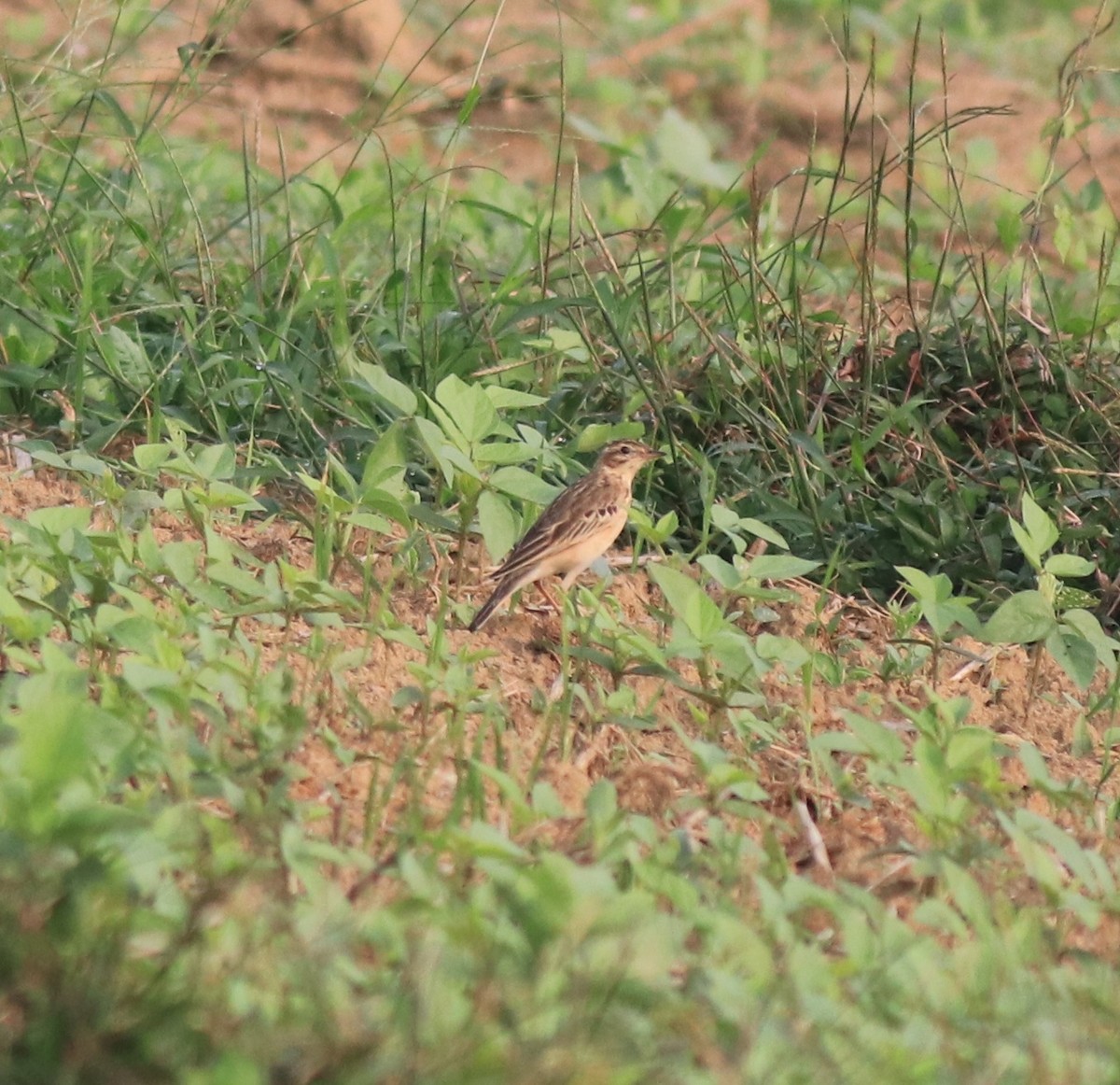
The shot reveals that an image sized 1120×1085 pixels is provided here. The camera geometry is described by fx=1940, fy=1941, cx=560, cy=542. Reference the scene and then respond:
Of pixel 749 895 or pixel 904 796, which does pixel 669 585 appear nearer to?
pixel 904 796

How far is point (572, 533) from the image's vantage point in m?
4.64

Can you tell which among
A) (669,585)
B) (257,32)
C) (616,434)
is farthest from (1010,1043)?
(257,32)

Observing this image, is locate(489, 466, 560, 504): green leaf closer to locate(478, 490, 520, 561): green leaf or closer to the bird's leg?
locate(478, 490, 520, 561): green leaf

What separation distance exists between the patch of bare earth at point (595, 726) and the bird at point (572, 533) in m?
0.11

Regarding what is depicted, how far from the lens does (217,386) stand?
543 cm

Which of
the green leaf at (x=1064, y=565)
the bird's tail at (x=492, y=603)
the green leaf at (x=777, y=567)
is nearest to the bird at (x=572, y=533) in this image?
the bird's tail at (x=492, y=603)

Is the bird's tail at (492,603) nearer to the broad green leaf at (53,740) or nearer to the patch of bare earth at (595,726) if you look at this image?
the patch of bare earth at (595,726)

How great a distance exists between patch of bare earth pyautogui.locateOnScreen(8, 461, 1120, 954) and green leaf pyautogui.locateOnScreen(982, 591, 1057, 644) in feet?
0.63

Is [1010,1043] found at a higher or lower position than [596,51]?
Result: higher

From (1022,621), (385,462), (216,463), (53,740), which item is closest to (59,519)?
(216,463)

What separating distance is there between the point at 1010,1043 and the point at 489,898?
72cm

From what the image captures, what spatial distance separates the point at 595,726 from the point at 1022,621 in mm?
972

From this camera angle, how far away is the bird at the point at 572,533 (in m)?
4.51

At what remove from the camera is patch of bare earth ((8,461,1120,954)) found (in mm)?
3350
